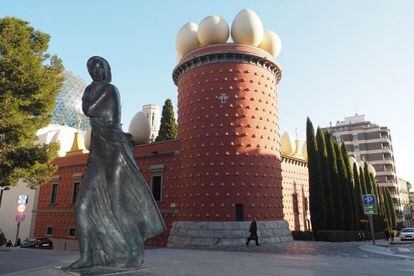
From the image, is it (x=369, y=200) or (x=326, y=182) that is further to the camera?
(x=326, y=182)

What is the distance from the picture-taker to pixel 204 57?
77.3 feet

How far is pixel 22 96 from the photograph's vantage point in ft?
54.9

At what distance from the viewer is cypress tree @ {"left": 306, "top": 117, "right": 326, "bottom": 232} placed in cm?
2519

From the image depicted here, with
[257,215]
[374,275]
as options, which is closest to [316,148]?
[257,215]

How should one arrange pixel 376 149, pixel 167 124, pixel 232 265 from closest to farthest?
pixel 232 265
pixel 167 124
pixel 376 149

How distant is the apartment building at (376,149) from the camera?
2653 inches

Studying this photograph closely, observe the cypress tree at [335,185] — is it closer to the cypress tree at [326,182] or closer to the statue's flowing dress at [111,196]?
the cypress tree at [326,182]

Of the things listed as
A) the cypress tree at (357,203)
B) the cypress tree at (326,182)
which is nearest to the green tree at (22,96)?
the cypress tree at (326,182)

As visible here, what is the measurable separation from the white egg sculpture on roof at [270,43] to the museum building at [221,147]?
78 mm

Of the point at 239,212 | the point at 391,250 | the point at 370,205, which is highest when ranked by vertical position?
the point at 370,205

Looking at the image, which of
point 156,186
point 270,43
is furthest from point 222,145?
point 270,43

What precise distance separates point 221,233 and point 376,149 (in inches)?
2384

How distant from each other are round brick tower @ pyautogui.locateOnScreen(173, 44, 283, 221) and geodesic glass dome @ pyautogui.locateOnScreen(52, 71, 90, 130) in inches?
1806

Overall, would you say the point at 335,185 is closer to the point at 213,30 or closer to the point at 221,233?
the point at 221,233
